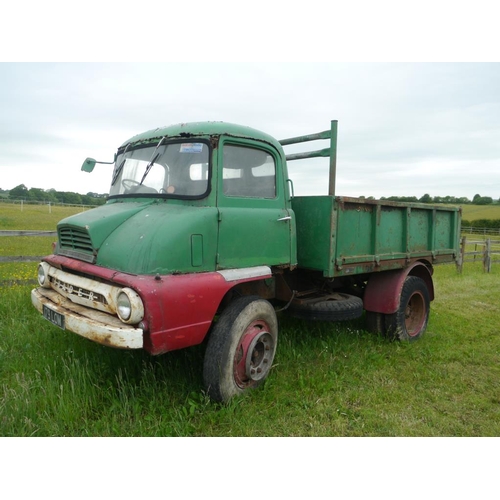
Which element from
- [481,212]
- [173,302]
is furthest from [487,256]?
[481,212]

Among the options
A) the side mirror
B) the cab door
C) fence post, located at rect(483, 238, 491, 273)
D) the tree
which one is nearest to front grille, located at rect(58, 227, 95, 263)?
the side mirror

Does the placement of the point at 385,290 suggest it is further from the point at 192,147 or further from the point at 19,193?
the point at 19,193

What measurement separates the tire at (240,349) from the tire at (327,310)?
2.41 ft

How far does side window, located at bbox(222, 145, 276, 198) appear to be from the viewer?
351cm

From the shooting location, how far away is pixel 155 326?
274 centimetres

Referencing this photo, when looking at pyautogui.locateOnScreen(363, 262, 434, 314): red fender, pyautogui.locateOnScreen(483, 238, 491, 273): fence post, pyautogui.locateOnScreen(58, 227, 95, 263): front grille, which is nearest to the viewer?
pyautogui.locateOnScreen(58, 227, 95, 263): front grille

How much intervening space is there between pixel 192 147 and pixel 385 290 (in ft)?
10.4

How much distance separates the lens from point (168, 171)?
11.6 ft

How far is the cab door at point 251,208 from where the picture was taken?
338 cm

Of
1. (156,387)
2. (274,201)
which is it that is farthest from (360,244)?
(156,387)

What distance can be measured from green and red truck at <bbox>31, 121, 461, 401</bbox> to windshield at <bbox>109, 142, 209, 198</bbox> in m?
0.01

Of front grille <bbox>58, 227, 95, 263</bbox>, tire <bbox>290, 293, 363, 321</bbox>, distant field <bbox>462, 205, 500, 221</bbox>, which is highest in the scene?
distant field <bbox>462, 205, 500, 221</bbox>

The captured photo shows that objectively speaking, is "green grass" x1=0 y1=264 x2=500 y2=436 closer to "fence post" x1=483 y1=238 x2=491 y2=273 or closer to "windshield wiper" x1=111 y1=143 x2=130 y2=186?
"windshield wiper" x1=111 y1=143 x2=130 y2=186
